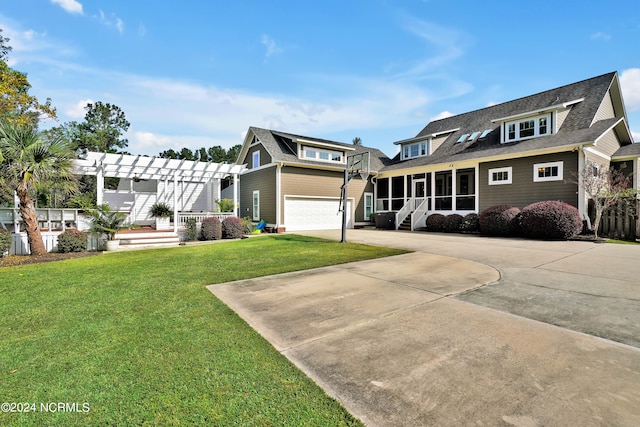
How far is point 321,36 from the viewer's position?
1162 cm

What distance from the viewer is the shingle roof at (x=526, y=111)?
13844mm

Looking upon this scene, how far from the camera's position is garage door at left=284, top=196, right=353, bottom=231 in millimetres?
17641

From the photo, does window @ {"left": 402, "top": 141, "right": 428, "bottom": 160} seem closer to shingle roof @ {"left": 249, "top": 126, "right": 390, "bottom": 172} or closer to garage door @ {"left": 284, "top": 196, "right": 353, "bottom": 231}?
shingle roof @ {"left": 249, "top": 126, "right": 390, "bottom": 172}

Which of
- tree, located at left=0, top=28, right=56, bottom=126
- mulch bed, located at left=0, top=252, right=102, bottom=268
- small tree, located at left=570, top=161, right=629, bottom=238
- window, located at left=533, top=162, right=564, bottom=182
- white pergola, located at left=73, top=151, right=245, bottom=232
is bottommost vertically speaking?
mulch bed, located at left=0, top=252, right=102, bottom=268

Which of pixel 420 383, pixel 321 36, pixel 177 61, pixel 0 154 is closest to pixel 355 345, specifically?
pixel 420 383

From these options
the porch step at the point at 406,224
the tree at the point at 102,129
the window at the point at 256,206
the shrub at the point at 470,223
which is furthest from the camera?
the tree at the point at 102,129

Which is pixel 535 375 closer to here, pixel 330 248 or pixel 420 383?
pixel 420 383

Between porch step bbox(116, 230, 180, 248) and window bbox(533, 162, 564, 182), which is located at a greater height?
window bbox(533, 162, 564, 182)

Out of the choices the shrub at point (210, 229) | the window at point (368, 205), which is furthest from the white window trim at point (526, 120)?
the shrub at point (210, 229)

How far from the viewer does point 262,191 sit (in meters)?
19.0

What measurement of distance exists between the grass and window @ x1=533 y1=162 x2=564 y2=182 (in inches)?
618

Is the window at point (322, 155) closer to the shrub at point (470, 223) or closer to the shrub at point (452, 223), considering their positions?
the shrub at point (452, 223)

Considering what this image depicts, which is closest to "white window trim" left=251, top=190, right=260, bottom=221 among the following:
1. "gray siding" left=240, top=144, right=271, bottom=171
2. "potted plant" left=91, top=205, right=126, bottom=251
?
"gray siding" left=240, top=144, right=271, bottom=171

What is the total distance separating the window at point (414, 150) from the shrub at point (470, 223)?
7.16m
